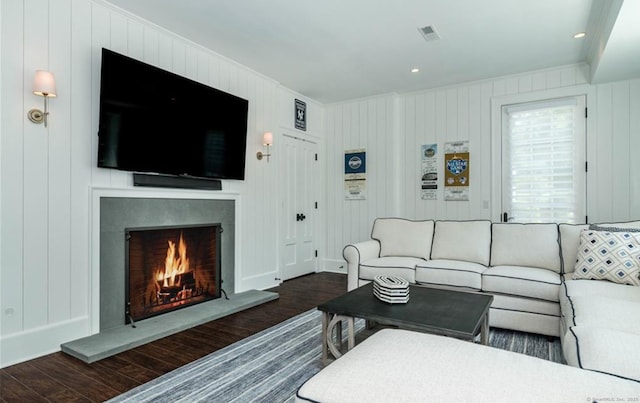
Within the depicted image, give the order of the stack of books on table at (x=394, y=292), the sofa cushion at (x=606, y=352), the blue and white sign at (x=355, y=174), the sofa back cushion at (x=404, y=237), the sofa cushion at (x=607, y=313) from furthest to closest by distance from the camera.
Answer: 1. the blue and white sign at (x=355, y=174)
2. the sofa back cushion at (x=404, y=237)
3. the stack of books on table at (x=394, y=292)
4. the sofa cushion at (x=607, y=313)
5. the sofa cushion at (x=606, y=352)

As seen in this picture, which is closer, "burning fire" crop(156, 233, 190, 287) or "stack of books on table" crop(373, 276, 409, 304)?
"stack of books on table" crop(373, 276, 409, 304)

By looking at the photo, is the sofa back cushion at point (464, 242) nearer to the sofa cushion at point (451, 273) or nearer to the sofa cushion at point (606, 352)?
the sofa cushion at point (451, 273)

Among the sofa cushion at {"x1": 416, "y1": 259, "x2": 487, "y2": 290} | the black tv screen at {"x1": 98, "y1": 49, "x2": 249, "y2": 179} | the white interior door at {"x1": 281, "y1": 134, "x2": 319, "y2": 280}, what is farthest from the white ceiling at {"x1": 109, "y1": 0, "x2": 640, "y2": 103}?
the sofa cushion at {"x1": 416, "y1": 259, "x2": 487, "y2": 290}

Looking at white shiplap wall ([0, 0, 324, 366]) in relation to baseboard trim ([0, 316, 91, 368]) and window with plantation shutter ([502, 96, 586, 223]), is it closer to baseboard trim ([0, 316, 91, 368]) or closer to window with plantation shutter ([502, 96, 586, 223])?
baseboard trim ([0, 316, 91, 368])

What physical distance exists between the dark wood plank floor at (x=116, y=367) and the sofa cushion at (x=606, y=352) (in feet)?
7.31

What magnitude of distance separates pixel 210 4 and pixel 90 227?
2032 millimetres

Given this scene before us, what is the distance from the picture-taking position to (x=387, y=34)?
349cm

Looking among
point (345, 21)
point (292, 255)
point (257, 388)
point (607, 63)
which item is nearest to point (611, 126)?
point (607, 63)

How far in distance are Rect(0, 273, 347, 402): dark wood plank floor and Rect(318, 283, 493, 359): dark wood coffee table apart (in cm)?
96

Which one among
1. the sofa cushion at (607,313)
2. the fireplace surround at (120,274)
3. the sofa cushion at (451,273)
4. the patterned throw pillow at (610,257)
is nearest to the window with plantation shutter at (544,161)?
the patterned throw pillow at (610,257)

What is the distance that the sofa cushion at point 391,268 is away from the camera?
352cm

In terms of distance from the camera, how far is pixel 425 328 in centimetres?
200

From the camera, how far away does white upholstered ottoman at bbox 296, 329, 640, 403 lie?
3.61 ft

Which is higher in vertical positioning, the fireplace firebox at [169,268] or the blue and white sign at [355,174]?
the blue and white sign at [355,174]
